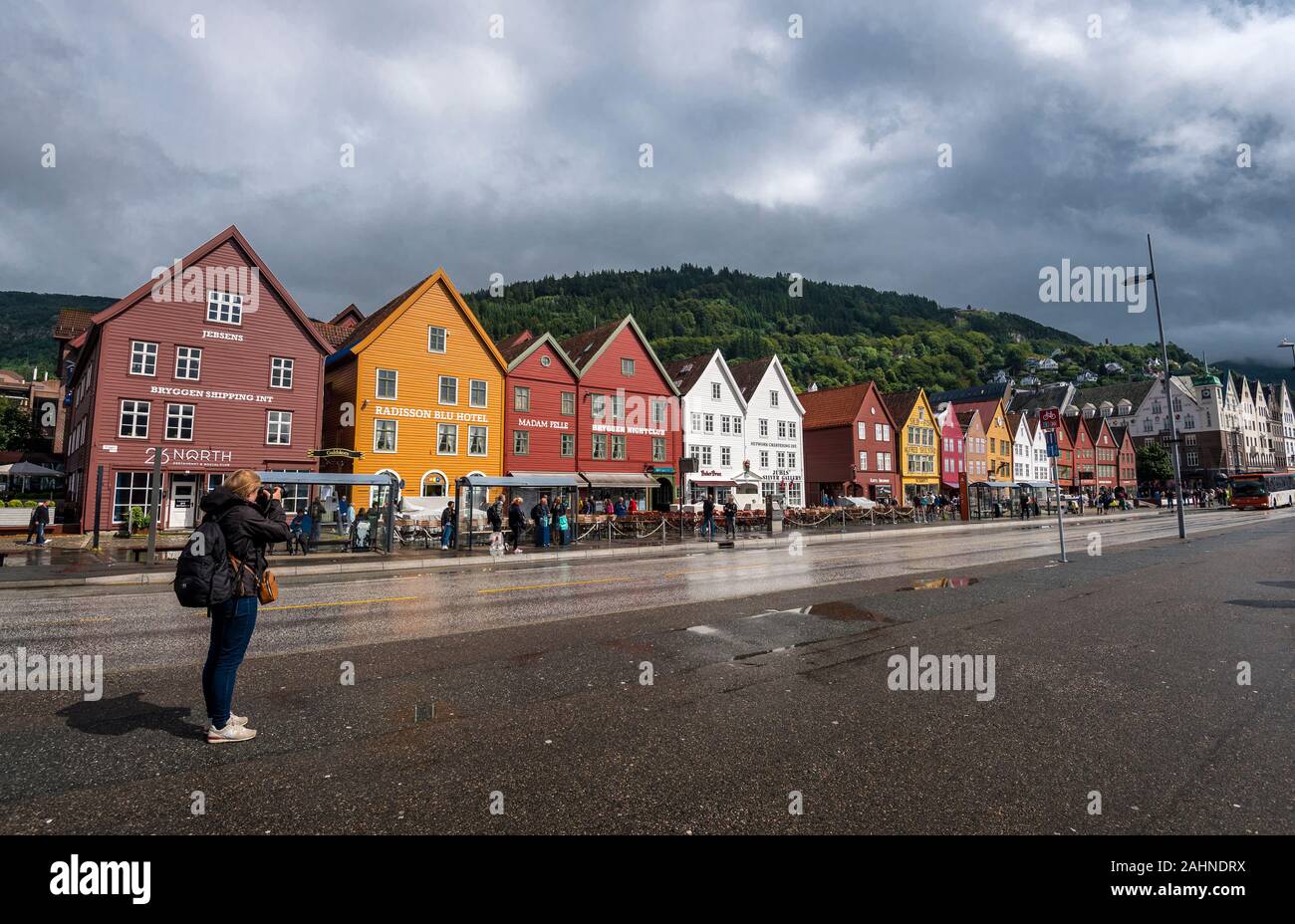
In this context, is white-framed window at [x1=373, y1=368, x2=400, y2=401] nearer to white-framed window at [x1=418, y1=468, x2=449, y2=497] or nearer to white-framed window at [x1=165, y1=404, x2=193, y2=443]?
white-framed window at [x1=418, y1=468, x2=449, y2=497]

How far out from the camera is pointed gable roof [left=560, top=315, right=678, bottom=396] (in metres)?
41.4

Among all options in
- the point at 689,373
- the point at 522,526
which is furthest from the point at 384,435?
the point at 689,373

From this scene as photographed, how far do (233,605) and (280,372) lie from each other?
104 ft

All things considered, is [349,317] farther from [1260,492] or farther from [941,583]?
[1260,492]

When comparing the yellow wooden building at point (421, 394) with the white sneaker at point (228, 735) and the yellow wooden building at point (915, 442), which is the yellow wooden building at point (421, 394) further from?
the yellow wooden building at point (915, 442)

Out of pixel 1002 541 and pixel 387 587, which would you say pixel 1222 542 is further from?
pixel 387 587

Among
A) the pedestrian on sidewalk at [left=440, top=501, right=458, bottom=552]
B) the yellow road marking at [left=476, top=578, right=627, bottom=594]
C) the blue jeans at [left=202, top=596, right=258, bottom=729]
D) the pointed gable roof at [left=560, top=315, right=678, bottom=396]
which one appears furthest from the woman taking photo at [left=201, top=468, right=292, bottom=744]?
the pointed gable roof at [left=560, top=315, right=678, bottom=396]

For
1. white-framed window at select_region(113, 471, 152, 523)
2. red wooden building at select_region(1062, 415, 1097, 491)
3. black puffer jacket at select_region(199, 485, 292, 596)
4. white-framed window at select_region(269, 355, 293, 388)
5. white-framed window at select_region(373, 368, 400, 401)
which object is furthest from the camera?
red wooden building at select_region(1062, 415, 1097, 491)

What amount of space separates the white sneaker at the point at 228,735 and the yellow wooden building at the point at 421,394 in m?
27.0

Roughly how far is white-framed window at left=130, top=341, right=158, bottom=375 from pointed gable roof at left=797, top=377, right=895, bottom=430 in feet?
142

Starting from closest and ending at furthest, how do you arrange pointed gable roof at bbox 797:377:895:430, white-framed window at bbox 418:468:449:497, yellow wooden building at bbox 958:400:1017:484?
white-framed window at bbox 418:468:449:497 → pointed gable roof at bbox 797:377:895:430 → yellow wooden building at bbox 958:400:1017:484

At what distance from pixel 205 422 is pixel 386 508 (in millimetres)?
14459

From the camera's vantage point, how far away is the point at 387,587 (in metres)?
13.3

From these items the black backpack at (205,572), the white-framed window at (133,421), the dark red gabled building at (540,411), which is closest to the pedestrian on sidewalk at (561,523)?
the dark red gabled building at (540,411)
